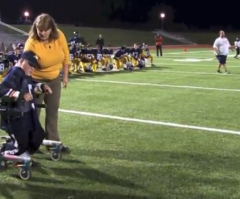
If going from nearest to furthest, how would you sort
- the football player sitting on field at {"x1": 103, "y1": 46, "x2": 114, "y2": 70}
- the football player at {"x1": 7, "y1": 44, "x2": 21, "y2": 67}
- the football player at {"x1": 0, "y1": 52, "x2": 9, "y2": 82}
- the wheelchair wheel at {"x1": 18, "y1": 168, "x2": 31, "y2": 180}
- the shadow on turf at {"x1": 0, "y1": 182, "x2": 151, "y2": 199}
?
the shadow on turf at {"x1": 0, "y1": 182, "x2": 151, "y2": 199} → the wheelchair wheel at {"x1": 18, "y1": 168, "x2": 31, "y2": 180} → the football player at {"x1": 0, "y1": 52, "x2": 9, "y2": 82} → the football player at {"x1": 7, "y1": 44, "x2": 21, "y2": 67} → the football player sitting on field at {"x1": 103, "y1": 46, "x2": 114, "y2": 70}

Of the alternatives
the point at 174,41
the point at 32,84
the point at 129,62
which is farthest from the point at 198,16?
the point at 32,84

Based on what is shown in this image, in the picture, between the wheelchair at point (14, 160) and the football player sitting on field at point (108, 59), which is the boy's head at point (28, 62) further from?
the football player sitting on field at point (108, 59)

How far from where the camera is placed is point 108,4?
5919 cm

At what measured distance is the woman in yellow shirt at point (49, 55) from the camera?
18.3 feet

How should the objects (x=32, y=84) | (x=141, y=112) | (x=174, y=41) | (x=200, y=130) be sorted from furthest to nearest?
(x=174, y=41)
(x=141, y=112)
(x=200, y=130)
(x=32, y=84)

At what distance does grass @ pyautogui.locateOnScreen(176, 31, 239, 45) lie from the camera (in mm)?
56594

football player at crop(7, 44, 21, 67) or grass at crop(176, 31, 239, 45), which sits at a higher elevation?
football player at crop(7, 44, 21, 67)

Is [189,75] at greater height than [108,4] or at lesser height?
lesser

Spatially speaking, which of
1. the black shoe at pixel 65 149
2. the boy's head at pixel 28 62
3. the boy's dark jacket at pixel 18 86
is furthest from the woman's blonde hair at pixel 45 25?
the black shoe at pixel 65 149

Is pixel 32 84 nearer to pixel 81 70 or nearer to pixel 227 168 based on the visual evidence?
A: pixel 227 168

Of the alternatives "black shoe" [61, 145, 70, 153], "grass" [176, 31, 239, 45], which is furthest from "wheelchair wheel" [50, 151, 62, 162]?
"grass" [176, 31, 239, 45]

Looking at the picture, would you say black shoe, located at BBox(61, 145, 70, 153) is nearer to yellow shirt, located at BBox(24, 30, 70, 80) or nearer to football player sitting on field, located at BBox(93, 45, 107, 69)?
yellow shirt, located at BBox(24, 30, 70, 80)

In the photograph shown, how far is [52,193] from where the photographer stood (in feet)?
16.0

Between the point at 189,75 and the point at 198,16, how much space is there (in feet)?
155
